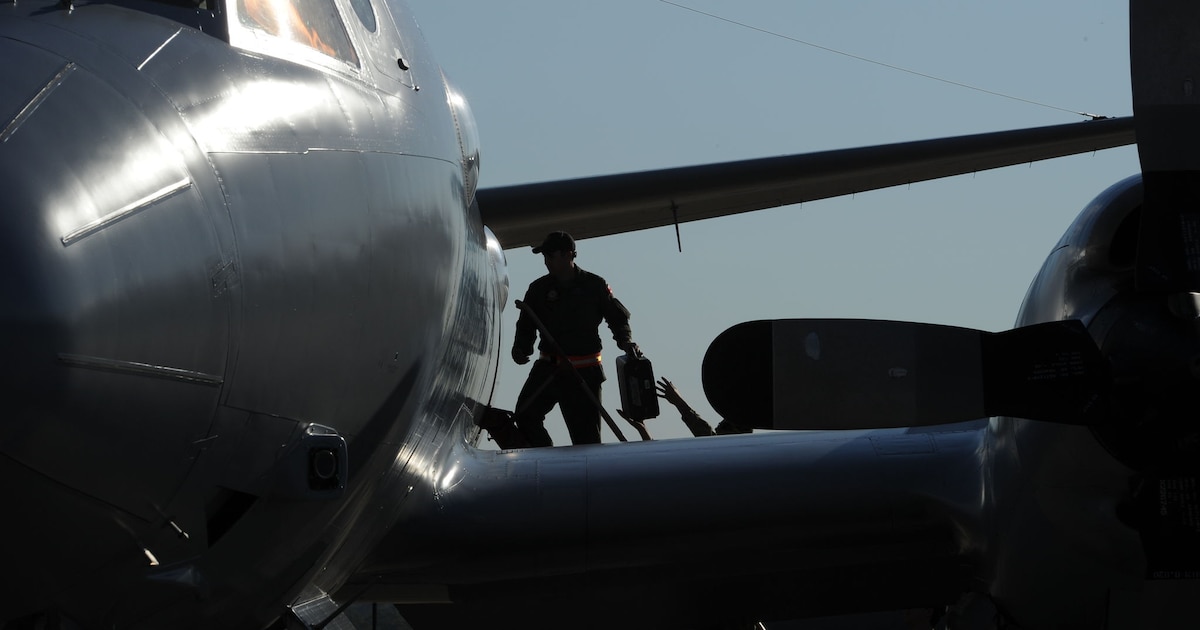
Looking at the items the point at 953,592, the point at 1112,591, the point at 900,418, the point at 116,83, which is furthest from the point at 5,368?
the point at 953,592

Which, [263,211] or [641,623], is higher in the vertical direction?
[263,211]

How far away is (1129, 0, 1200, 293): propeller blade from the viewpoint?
5.25m

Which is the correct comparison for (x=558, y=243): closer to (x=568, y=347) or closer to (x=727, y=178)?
Result: (x=568, y=347)

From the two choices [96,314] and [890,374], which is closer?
[96,314]

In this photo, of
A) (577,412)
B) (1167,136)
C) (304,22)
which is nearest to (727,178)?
(577,412)

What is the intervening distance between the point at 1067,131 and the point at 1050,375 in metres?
4.66

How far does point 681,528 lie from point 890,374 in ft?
5.52

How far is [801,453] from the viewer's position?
7.01 meters

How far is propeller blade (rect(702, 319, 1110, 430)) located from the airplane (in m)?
0.03

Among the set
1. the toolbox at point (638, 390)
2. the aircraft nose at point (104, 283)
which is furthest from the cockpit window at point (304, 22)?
the toolbox at point (638, 390)

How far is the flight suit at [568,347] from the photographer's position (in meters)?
9.55

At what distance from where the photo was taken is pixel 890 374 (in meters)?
5.51

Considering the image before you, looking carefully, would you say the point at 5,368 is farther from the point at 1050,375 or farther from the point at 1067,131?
the point at 1067,131

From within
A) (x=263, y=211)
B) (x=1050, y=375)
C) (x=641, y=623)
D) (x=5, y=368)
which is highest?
(x=263, y=211)
